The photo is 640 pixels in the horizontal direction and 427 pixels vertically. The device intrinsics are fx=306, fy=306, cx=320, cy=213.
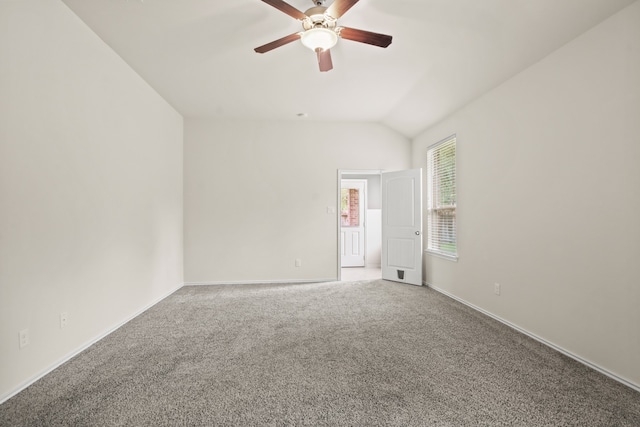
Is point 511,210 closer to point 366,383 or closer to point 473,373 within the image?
point 473,373

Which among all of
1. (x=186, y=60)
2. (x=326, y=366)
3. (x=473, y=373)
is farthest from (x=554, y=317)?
(x=186, y=60)

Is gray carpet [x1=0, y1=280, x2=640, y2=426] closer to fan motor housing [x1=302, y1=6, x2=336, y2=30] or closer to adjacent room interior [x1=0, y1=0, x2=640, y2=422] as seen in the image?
adjacent room interior [x1=0, y1=0, x2=640, y2=422]

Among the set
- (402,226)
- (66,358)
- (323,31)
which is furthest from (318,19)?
(402,226)

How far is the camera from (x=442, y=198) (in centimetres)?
467

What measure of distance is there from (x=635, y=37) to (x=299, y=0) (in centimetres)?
232

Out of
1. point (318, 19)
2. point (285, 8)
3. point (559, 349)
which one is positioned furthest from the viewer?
point (559, 349)

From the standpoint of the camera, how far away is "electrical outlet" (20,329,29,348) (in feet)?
6.69

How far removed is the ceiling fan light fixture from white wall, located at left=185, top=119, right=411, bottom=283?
3006 millimetres

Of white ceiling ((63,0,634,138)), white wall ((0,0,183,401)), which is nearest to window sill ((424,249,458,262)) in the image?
white ceiling ((63,0,634,138))

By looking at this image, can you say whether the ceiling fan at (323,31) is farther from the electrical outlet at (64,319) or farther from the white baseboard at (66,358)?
the white baseboard at (66,358)

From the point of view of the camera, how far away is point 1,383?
1.89m

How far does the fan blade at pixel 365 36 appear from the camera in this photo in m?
2.26

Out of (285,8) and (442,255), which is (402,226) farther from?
(285,8)

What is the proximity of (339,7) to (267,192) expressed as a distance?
3517 millimetres
